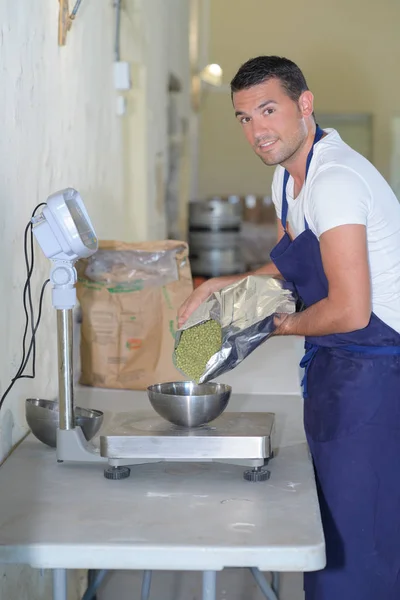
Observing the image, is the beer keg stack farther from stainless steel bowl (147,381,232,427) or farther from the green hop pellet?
stainless steel bowl (147,381,232,427)

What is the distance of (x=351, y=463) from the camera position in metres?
1.79

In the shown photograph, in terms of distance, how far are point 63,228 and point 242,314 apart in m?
0.45

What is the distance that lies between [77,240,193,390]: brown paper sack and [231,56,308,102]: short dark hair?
0.76 meters

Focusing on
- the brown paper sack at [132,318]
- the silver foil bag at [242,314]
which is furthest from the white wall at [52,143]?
the silver foil bag at [242,314]

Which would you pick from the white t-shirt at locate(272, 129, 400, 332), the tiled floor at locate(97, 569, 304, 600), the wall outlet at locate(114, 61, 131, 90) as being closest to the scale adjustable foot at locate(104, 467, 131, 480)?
the white t-shirt at locate(272, 129, 400, 332)

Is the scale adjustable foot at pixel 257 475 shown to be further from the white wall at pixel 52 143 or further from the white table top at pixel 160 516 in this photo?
the white wall at pixel 52 143

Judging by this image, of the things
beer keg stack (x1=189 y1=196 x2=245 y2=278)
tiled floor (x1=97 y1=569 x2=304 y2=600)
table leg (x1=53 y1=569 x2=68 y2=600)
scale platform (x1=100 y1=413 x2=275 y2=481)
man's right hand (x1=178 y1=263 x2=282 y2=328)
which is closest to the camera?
table leg (x1=53 y1=569 x2=68 y2=600)

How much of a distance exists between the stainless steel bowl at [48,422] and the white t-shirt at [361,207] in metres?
0.66

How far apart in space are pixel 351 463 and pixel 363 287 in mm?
409

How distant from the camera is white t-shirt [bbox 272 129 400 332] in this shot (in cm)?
167

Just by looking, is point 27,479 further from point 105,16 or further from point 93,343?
point 105,16

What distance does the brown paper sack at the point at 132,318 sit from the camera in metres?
2.49

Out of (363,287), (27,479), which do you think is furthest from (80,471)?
(363,287)

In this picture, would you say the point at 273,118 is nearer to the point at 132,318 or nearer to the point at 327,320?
the point at 327,320
